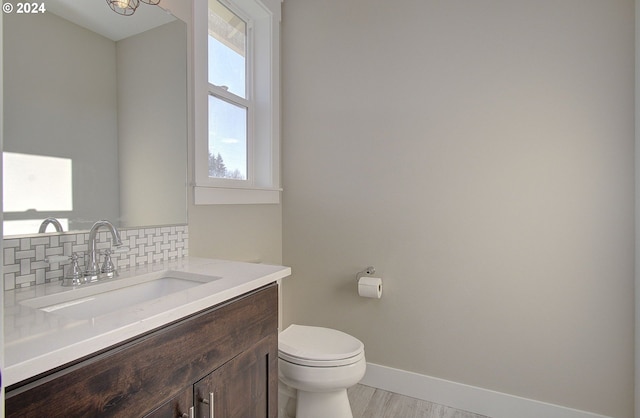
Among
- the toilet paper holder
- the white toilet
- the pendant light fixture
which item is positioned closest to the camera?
the pendant light fixture

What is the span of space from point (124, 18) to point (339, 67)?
3.96 feet

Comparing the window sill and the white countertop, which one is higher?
the window sill

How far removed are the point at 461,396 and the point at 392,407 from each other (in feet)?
1.26

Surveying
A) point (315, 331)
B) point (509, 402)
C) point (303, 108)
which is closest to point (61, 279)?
point (315, 331)

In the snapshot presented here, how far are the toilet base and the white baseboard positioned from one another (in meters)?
0.50

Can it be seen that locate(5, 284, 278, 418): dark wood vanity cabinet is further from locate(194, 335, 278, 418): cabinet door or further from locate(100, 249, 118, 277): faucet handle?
locate(100, 249, 118, 277): faucet handle

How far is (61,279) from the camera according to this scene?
1.08 meters

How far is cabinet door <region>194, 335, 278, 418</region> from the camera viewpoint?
94 cm

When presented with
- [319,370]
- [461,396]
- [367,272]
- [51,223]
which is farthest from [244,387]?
[461,396]

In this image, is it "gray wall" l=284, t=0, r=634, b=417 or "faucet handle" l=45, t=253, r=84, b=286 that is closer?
"faucet handle" l=45, t=253, r=84, b=286

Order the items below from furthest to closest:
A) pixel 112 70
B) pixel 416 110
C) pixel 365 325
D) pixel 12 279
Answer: pixel 365 325 → pixel 416 110 → pixel 112 70 → pixel 12 279

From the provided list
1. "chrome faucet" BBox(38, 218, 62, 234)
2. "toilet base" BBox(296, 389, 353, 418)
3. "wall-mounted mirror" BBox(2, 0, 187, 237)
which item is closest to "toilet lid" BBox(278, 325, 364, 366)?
"toilet base" BBox(296, 389, 353, 418)

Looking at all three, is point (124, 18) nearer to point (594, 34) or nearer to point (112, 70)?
point (112, 70)

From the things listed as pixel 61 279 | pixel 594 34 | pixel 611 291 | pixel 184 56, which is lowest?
pixel 611 291
